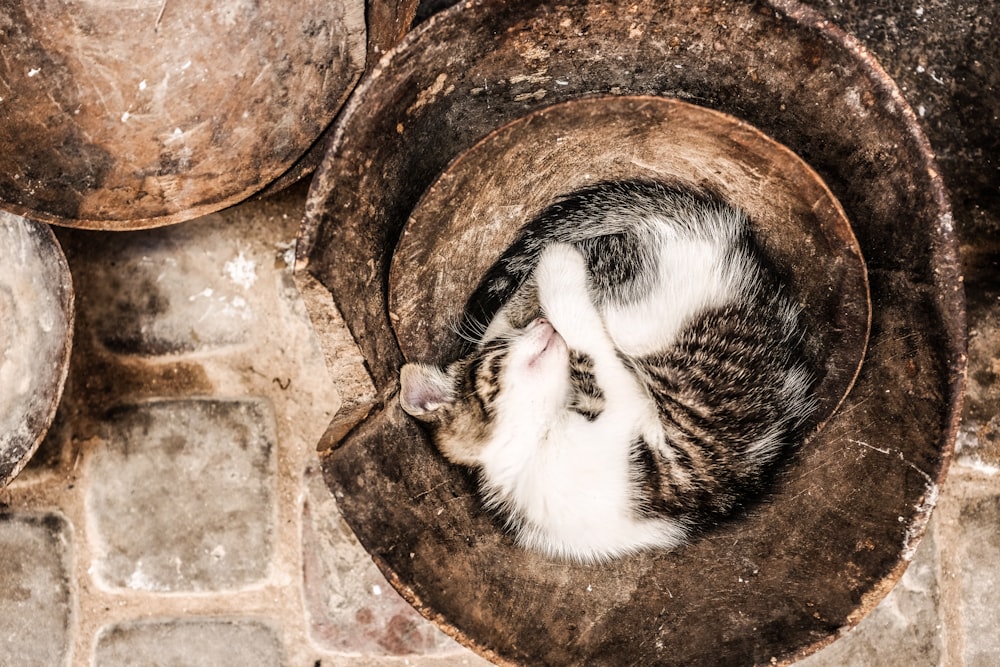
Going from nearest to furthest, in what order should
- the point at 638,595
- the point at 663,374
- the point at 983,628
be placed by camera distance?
the point at 638,595 → the point at 663,374 → the point at 983,628

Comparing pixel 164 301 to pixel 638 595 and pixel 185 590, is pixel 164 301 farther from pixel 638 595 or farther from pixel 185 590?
pixel 638 595

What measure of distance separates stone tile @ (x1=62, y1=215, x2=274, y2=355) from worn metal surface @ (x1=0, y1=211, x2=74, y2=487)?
154mm

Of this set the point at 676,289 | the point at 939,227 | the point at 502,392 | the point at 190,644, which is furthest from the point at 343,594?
the point at 939,227

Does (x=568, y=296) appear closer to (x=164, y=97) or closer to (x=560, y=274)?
(x=560, y=274)

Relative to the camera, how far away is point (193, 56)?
1263 mm

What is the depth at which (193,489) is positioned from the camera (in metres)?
1.47

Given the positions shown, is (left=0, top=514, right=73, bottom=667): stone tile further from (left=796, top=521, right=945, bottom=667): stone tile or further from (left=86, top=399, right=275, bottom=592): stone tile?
(left=796, top=521, right=945, bottom=667): stone tile

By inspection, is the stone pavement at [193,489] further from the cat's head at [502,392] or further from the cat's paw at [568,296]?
the cat's paw at [568,296]

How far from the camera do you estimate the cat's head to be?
129 cm

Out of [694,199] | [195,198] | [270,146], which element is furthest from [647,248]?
[195,198]

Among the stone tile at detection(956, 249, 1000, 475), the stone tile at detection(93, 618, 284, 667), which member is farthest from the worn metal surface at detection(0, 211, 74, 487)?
the stone tile at detection(956, 249, 1000, 475)

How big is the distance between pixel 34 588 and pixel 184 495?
1.18 ft

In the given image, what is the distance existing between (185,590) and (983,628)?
5.07 ft

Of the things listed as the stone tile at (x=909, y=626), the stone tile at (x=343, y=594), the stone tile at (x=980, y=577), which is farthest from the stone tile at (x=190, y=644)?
the stone tile at (x=980, y=577)
